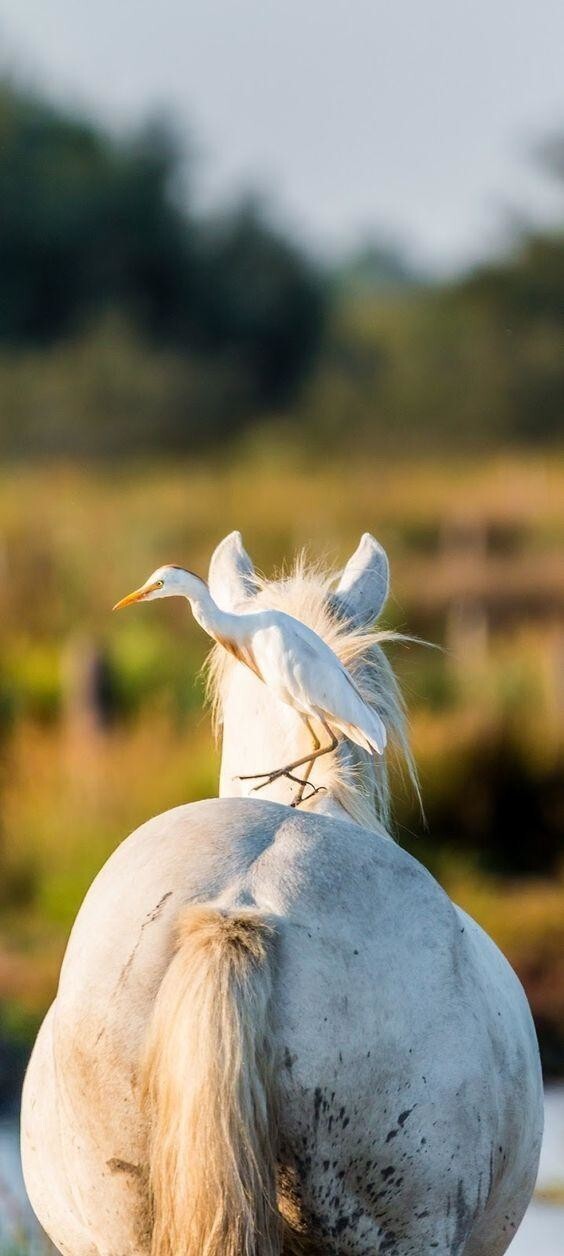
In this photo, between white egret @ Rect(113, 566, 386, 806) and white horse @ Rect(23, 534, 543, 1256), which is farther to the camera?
white egret @ Rect(113, 566, 386, 806)

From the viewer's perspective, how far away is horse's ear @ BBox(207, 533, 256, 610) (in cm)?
254

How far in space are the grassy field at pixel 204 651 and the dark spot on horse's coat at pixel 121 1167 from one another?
1.10 metres

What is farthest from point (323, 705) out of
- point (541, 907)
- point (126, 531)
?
point (126, 531)

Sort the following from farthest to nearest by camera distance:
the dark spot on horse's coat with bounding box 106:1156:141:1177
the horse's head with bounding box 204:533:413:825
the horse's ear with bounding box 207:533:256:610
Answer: the horse's ear with bounding box 207:533:256:610 → the horse's head with bounding box 204:533:413:825 → the dark spot on horse's coat with bounding box 106:1156:141:1177

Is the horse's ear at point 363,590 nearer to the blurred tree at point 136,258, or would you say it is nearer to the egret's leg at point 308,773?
the egret's leg at point 308,773

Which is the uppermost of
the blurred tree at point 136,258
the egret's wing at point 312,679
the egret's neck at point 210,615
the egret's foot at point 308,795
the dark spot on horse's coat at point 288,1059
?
the blurred tree at point 136,258

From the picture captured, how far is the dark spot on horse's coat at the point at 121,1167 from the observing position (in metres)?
1.77

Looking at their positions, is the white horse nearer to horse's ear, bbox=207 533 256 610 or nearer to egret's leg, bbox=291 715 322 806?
egret's leg, bbox=291 715 322 806

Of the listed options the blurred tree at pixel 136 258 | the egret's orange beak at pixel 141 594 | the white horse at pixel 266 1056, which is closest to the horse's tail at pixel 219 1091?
the white horse at pixel 266 1056

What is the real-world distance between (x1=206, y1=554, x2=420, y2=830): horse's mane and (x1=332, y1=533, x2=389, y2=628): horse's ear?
0.9 inches

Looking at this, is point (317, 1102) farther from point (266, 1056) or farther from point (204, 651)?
point (204, 651)

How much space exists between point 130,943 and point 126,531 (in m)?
13.0

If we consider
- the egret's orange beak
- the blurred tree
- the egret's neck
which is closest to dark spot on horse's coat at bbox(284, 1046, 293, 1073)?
the egret's neck

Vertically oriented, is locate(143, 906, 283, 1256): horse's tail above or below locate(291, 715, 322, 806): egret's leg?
below
